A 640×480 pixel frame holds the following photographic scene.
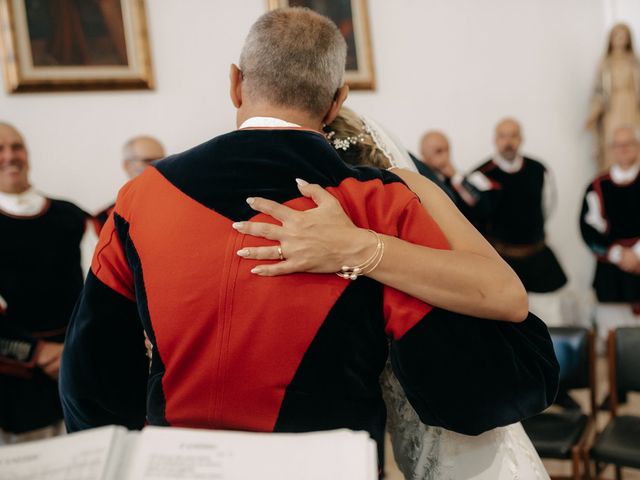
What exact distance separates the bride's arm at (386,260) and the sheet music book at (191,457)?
31cm

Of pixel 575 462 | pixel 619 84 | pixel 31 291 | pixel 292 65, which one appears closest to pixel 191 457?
pixel 292 65

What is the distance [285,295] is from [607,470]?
3.18 metres

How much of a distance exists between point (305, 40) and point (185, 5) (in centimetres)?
413

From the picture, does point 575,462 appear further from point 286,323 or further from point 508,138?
point 508,138

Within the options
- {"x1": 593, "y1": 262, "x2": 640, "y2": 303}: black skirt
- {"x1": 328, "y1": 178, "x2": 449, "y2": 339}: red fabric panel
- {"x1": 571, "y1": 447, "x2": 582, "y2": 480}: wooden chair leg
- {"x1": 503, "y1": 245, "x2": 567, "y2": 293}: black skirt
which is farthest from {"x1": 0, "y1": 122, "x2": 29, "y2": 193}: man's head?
{"x1": 593, "y1": 262, "x2": 640, "y2": 303}: black skirt

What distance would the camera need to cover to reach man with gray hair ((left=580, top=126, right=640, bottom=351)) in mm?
5035

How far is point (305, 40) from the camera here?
1134 millimetres

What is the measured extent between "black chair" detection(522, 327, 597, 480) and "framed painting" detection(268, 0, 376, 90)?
119 inches

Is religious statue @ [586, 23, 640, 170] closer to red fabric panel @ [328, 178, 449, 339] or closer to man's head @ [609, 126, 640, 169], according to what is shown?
man's head @ [609, 126, 640, 169]

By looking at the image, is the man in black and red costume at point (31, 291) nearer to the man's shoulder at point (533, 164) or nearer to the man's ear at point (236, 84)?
the man's ear at point (236, 84)

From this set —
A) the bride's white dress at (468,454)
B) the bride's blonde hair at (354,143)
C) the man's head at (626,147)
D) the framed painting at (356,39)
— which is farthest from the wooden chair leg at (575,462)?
the framed painting at (356,39)

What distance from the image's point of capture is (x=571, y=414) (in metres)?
3.23

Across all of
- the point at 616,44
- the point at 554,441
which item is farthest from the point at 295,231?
the point at 616,44

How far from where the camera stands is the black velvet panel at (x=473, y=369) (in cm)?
110
